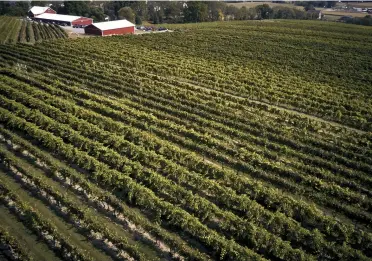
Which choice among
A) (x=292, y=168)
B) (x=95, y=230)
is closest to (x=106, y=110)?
(x=95, y=230)

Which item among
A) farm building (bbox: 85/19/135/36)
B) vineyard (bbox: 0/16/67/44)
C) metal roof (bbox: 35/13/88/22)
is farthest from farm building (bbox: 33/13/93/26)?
farm building (bbox: 85/19/135/36)

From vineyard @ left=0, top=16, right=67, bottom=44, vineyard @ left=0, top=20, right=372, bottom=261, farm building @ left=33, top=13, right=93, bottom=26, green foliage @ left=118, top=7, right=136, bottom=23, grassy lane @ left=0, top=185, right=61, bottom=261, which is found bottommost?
grassy lane @ left=0, top=185, right=61, bottom=261

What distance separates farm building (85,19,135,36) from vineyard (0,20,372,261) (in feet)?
137

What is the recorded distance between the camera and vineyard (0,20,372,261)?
658 inches

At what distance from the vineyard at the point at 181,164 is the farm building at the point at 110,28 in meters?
41.7

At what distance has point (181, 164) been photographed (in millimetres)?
23266

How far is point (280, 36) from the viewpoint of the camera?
275 feet

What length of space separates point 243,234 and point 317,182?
8.10 meters

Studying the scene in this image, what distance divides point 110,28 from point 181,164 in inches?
2878

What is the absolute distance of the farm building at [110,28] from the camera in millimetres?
85062

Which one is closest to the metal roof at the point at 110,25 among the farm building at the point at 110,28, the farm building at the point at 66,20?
the farm building at the point at 110,28

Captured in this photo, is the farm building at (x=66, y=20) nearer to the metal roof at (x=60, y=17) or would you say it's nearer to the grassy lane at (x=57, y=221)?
the metal roof at (x=60, y=17)

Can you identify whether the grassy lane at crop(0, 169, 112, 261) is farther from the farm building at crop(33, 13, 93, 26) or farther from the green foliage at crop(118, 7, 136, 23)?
the green foliage at crop(118, 7, 136, 23)

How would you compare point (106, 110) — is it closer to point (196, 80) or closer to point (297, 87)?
point (196, 80)
